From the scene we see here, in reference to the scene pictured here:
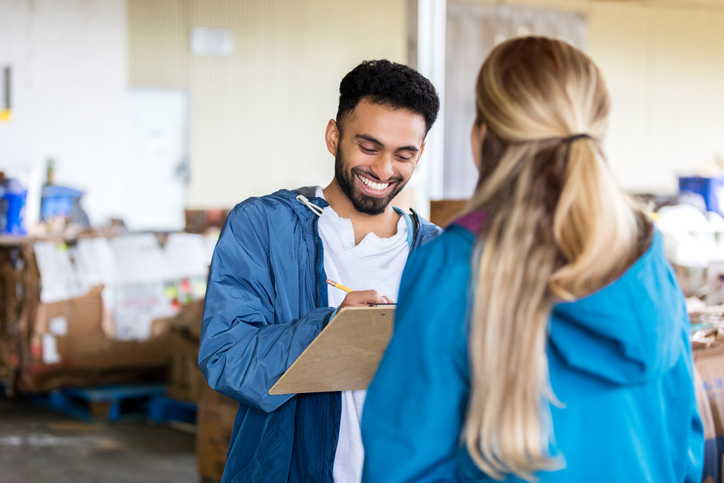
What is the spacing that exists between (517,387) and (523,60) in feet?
1.43

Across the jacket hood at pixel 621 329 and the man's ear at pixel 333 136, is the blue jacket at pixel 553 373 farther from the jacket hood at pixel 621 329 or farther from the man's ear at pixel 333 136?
the man's ear at pixel 333 136

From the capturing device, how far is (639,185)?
382 inches

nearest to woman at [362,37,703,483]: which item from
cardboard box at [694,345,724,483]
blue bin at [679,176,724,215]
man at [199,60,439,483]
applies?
man at [199,60,439,483]

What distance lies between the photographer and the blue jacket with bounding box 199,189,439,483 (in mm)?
1398

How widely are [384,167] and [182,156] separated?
7787 millimetres

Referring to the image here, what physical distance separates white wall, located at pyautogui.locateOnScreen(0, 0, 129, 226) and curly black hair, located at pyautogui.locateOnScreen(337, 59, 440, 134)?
7.10 metres

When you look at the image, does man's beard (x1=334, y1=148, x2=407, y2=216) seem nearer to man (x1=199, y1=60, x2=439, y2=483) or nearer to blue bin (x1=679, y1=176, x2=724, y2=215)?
man (x1=199, y1=60, x2=439, y2=483)

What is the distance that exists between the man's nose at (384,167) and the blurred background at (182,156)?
0.88 meters

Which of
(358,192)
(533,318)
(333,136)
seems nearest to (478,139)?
(533,318)

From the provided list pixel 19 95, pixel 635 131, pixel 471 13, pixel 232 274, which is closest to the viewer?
pixel 232 274

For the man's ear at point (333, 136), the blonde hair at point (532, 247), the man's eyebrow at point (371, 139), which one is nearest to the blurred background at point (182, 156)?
the man's ear at point (333, 136)

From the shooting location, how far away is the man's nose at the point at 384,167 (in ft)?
5.44

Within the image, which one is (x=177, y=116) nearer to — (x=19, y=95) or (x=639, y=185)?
(x=19, y=95)

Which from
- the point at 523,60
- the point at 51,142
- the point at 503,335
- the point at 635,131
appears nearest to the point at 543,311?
the point at 503,335
